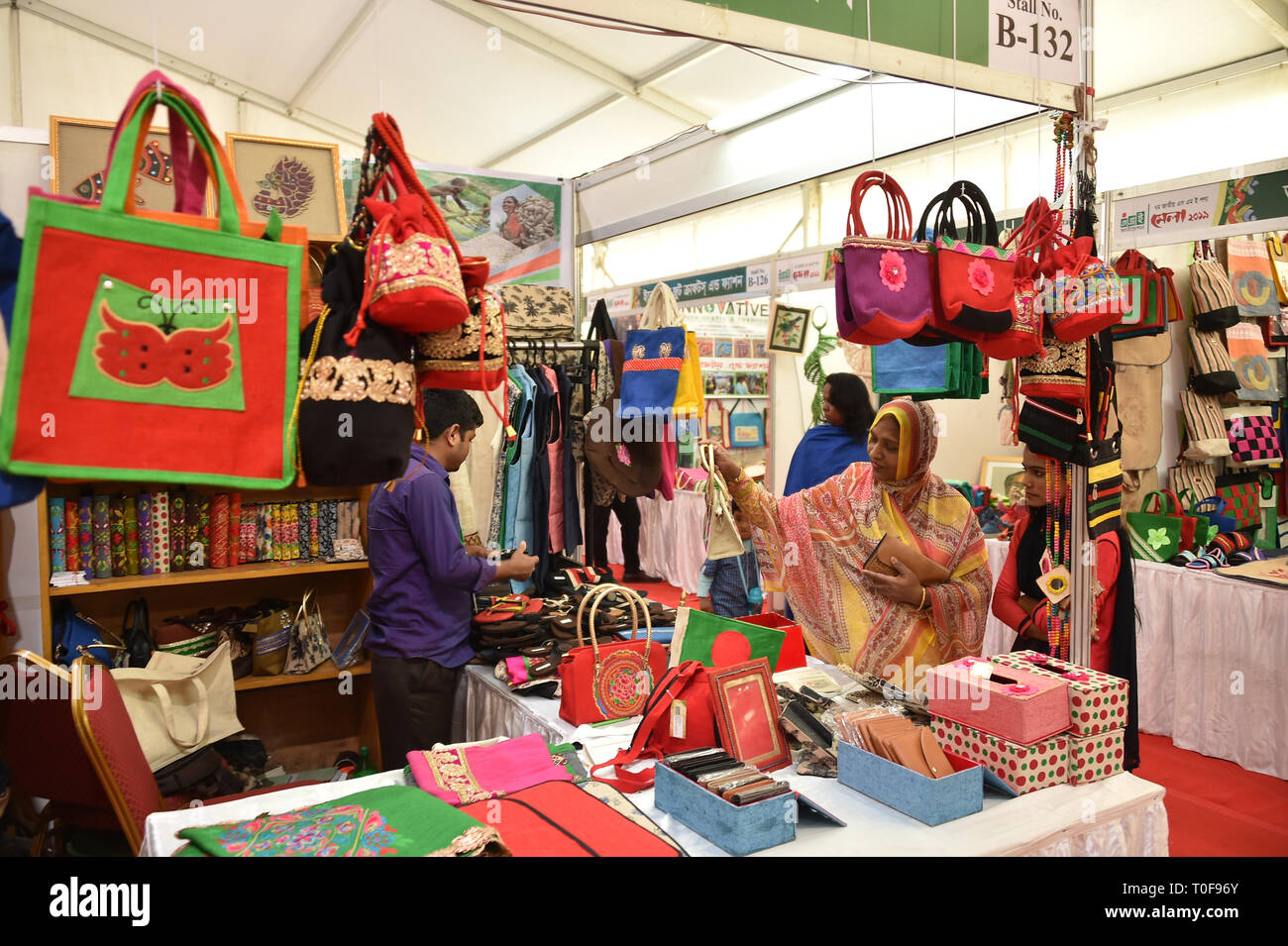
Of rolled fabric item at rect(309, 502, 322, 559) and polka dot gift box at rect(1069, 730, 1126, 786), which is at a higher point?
rolled fabric item at rect(309, 502, 322, 559)

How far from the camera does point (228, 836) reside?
1.48 m

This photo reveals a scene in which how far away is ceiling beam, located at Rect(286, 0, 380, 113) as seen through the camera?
6300mm

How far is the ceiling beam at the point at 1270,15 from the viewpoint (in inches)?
193

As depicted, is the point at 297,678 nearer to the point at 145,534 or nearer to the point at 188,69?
the point at 145,534

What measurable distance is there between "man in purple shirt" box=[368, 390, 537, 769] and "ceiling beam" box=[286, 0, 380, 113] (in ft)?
14.6

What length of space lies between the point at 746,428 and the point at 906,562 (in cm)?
540

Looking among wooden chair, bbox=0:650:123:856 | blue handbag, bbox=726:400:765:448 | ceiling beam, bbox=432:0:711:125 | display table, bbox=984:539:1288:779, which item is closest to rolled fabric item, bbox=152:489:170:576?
wooden chair, bbox=0:650:123:856

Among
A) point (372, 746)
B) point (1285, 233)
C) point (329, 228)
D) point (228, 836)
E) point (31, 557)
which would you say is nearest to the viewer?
point (228, 836)

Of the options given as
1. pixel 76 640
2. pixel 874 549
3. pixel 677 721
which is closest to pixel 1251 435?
pixel 874 549

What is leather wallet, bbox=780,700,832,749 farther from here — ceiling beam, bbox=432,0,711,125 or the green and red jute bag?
ceiling beam, bbox=432,0,711,125

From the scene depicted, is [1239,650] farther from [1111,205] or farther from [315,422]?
[315,422]

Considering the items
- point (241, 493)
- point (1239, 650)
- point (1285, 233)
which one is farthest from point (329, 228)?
point (1285, 233)

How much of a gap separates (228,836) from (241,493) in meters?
2.33

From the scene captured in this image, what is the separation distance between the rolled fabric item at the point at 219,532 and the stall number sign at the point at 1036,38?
3202 mm
